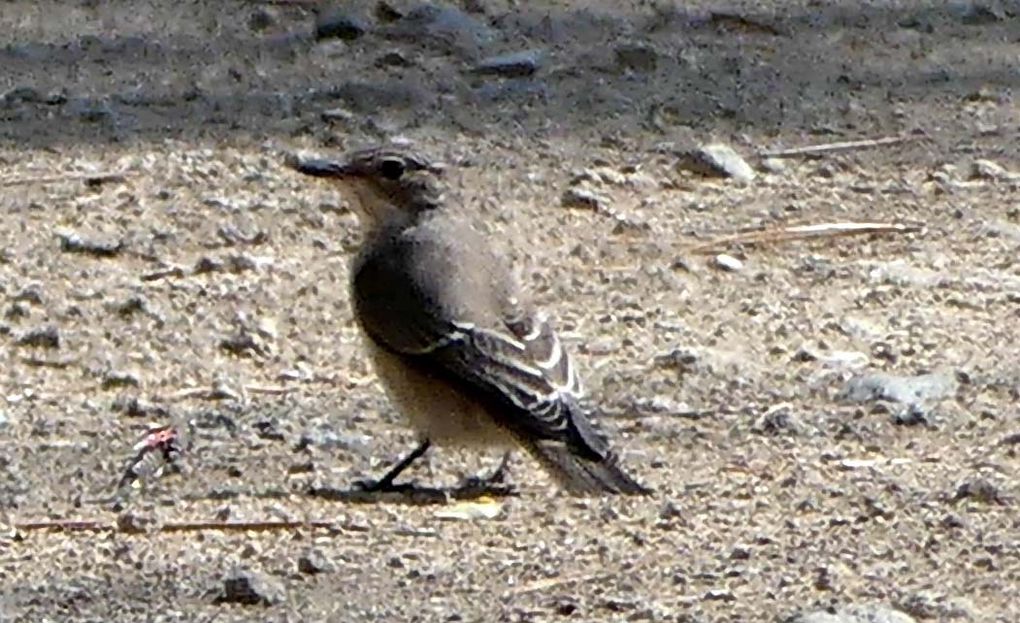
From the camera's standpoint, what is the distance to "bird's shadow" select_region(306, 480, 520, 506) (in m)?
6.38

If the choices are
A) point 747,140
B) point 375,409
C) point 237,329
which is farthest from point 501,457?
point 747,140

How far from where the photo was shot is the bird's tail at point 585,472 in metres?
6.23

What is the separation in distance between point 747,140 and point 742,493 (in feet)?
8.52

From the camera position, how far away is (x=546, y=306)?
→ 25.0ft

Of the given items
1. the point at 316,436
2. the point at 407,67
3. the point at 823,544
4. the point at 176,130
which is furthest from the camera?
the point at 407,67

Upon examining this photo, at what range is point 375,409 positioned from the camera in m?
7.03

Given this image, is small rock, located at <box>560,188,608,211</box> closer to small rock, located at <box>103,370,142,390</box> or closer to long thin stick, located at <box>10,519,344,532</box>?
small rock, located at <box>103,370,142,390</box>

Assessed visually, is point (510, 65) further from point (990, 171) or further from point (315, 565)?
point (315, 565)

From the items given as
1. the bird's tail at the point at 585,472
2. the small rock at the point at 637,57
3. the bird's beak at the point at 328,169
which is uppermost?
the bird's beak at the point at 328,169

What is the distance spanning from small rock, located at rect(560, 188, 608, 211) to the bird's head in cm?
96

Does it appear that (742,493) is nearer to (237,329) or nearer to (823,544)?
(823,544)

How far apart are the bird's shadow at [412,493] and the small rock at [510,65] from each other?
276cm

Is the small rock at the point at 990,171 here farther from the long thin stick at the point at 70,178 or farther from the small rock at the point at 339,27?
the long thin stick at the point at 70,178

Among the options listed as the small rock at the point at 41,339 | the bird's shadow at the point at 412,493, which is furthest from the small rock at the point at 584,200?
the bird's shadow at the point at 412,493
